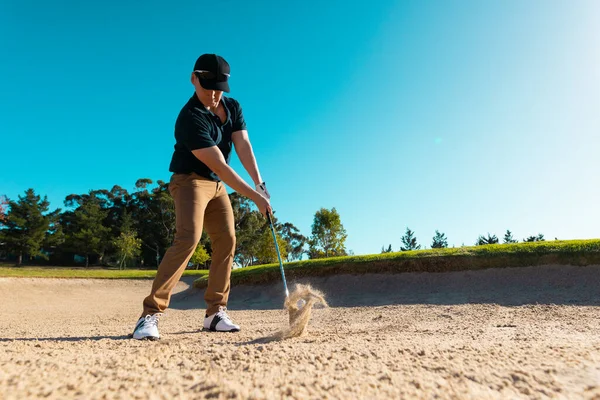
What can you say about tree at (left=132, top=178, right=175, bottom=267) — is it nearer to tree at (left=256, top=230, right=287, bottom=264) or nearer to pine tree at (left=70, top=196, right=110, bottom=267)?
pine tree at (left=70, top=196, right=110, bottom=267)

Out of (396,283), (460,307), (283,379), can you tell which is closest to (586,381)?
(283,379)

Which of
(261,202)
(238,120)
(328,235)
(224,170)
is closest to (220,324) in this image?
(261,202)

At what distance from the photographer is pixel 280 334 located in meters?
2.97

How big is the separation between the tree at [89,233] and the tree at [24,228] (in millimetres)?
3350

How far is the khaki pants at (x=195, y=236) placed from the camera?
352 centimetres

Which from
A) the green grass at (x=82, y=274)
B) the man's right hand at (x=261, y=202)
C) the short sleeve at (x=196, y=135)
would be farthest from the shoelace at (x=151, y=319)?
the green grass at (x=82, y=274)

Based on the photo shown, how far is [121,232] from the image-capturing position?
42.5 meters

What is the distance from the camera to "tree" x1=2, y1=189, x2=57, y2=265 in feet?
129

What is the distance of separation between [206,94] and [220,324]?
8.22 feet

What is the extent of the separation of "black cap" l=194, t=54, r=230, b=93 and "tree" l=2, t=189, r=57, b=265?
45343mm

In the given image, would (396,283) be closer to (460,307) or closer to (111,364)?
(460,307)

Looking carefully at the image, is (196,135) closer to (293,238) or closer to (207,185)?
(207,185)

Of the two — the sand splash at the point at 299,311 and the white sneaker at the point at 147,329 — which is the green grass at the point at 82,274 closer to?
the white sneaker at the point at 147,329

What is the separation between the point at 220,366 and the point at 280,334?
1.11 meters
